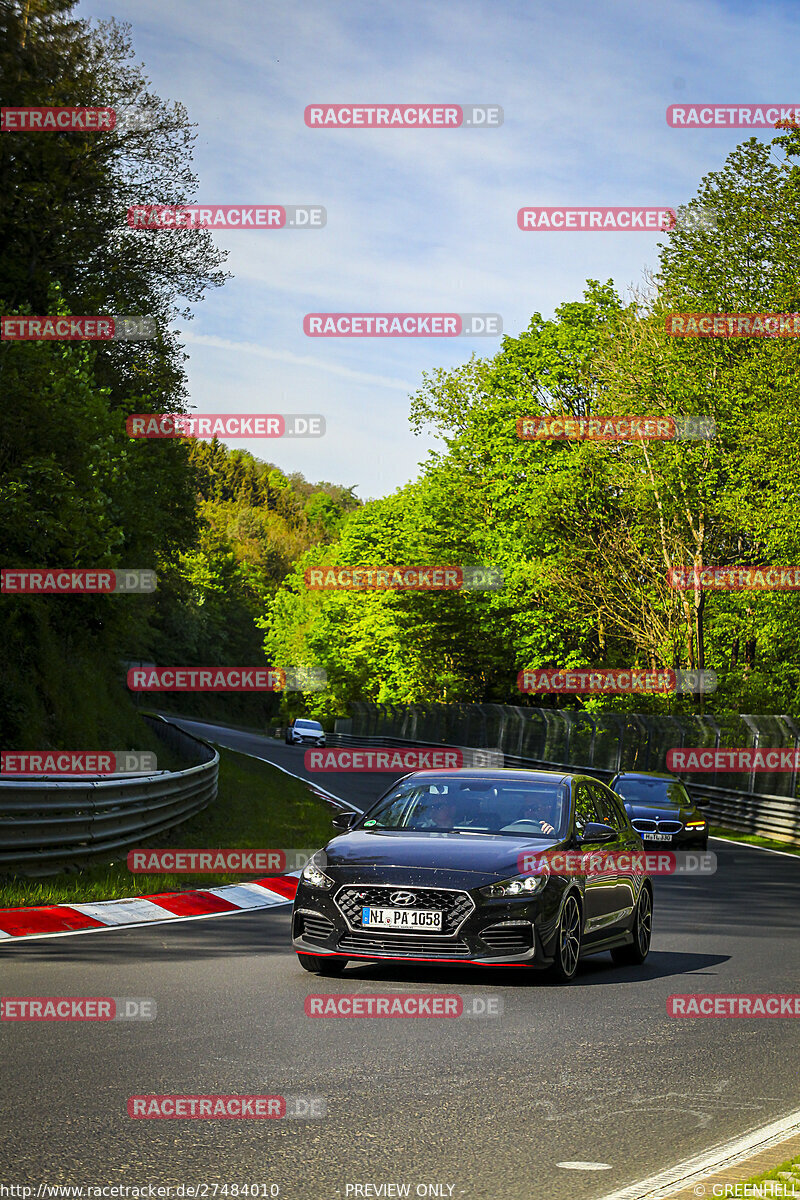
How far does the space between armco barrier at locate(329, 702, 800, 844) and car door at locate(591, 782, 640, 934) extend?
18.0 meters

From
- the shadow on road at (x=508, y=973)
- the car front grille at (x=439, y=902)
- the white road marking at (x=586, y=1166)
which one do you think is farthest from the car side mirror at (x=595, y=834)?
the white road marking at (x=586, y=1166)

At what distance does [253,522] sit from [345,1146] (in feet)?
496

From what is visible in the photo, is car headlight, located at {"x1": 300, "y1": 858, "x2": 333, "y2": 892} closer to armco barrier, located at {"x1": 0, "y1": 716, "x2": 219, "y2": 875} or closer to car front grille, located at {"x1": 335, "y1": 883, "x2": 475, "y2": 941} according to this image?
car front grille, located at {"x1": 335, "y1": 883, "x2": 475, "y2": 941}

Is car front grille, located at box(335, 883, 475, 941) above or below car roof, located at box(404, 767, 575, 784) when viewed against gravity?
below

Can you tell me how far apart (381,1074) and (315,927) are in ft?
9.93

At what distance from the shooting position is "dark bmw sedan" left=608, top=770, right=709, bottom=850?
89.8 feet

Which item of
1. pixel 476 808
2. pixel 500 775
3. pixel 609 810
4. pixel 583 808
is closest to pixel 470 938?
pixel 476 808

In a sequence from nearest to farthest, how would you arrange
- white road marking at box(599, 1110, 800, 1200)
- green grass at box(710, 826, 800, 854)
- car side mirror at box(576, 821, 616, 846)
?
white road marking at box(599, 1110, 800, 1200) → car side mirror at box(576, 821, 616, 846) → green grass at box(710, 826, 800, 854)

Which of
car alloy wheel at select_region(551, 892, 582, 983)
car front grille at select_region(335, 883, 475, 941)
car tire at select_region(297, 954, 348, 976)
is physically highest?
car front grille at select_region(335, 883, 475, 941)

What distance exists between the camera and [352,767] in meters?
60.0

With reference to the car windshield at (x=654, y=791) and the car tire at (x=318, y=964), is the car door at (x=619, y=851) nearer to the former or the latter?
the car tire at (x=318, y=964)

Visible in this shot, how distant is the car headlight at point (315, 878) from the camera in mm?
10283

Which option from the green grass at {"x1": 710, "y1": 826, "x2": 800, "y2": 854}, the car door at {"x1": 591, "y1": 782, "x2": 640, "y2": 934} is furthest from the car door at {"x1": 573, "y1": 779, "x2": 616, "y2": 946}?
the green grass at {"x1": 710, "y1": 826, "x2": 800, "y2": 854}

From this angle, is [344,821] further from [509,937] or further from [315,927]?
[509,937]
